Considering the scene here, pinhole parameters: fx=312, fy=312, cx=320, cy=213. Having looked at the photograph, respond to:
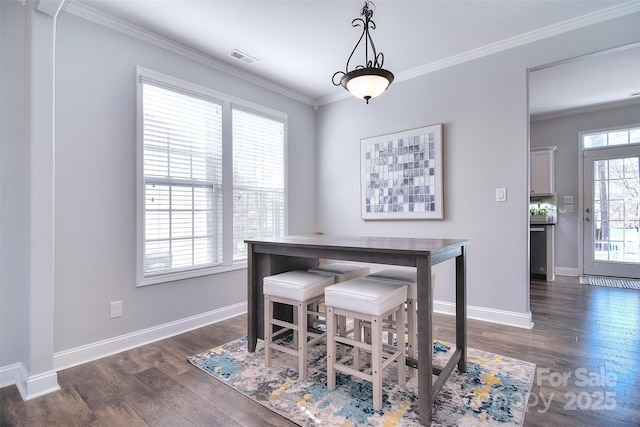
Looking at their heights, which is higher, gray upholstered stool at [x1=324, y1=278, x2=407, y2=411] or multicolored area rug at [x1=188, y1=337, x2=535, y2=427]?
gray upholstered stool at [x1=324, y1=278, x2=407, y2=411]

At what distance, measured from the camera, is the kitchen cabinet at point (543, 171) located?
205 inches

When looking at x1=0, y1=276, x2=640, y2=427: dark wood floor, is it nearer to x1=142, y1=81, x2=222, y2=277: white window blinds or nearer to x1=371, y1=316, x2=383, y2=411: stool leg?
x1=371, y1=316, x2=383, y2=411: stool leg

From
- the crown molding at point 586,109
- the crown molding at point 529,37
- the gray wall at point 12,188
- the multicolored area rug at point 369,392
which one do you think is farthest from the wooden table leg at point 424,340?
the crown molding at point 586,109

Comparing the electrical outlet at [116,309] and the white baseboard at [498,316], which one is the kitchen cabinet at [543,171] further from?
the electrical outlet at [116,309]

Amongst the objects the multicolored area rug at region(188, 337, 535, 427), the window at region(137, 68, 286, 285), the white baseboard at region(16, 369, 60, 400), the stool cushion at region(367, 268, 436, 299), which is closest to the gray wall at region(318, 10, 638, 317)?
the multicolored area rug at region(188, 337, 535, 427)

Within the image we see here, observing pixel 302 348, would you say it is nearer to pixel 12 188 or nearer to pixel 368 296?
pixel 368 296

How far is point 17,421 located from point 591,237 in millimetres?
6896

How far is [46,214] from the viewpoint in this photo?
1928mm

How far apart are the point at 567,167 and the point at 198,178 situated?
579 cm

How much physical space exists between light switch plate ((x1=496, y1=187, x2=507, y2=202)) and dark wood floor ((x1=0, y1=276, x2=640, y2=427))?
1.19 meters

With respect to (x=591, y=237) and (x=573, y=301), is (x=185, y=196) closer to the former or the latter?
(x=573, y=301)

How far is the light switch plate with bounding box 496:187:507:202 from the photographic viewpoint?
2.96m

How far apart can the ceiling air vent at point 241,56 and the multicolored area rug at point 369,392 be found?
2749mm

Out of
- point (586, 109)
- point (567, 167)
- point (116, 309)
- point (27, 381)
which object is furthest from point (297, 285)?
point (586, 109)
